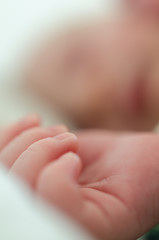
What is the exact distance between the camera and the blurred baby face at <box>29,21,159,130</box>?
0.86 m

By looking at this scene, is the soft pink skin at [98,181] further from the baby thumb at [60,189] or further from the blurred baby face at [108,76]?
the blurred baby face at [108,76]

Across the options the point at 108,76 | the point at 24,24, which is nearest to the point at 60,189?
the point at 108,76

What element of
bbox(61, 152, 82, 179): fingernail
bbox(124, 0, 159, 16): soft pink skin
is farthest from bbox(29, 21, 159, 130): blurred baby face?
bbox(61, 152, 82, 179): fingernail

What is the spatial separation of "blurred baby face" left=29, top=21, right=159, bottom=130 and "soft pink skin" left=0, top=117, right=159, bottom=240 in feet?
1.45

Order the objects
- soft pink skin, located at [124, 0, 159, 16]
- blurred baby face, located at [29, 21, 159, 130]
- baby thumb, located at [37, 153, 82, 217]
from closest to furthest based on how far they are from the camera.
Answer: baby thumb, located at [37, 153, 82, 217], blurred baby face, located at [29, 21, 159, 130], soft pink skin, located at [124, 0, 159, 16]

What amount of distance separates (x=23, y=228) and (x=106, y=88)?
0.63 metres

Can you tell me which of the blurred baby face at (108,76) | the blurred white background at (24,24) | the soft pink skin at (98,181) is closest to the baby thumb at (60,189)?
the soft pink skin at (98,181)

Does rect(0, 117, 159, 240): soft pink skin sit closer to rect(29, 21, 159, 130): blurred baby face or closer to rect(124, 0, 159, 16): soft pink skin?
rect(29, 21, 159, 130): blurred baby face

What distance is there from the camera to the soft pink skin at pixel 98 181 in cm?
30

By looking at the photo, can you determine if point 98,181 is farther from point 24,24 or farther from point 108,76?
point 24,24

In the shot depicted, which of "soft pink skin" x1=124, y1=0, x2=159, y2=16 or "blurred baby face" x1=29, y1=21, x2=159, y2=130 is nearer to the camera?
"blurred baby face" x1=29, y1=21, x2=159, y2=130

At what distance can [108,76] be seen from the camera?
0.90 meters

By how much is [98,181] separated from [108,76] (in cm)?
55

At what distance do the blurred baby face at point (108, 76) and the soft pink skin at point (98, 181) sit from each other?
0.44 m
